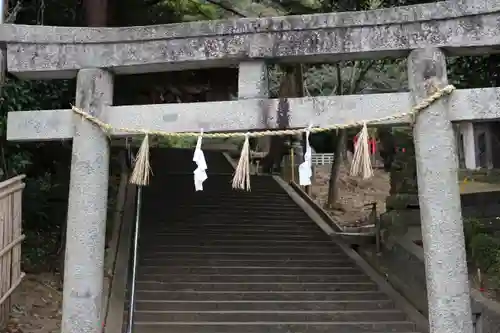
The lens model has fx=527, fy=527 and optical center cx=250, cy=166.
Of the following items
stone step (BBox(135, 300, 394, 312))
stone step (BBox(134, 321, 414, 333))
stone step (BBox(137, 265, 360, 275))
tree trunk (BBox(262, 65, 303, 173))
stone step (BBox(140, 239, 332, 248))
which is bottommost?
stone step (BBox(134, 321, 414, 333))

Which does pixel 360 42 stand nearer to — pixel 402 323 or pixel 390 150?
pixel 402 323

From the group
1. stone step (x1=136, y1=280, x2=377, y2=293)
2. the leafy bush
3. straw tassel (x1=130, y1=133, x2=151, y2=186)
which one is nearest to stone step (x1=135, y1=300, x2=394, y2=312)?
stone step (x1=136, y1=280, x2=377, y2=293)

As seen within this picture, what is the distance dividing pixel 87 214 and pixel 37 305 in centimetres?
324

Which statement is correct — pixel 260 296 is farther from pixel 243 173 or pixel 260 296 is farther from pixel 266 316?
pixel 243 173

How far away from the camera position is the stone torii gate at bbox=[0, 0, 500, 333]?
177 inches

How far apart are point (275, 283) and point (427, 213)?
4.74m

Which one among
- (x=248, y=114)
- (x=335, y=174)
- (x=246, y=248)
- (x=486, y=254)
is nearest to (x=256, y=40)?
(x=248, y=114)

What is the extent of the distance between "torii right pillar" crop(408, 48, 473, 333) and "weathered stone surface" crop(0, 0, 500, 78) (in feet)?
0.86

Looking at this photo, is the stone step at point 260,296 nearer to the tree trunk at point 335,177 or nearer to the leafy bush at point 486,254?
the leafy bush at point 486,254

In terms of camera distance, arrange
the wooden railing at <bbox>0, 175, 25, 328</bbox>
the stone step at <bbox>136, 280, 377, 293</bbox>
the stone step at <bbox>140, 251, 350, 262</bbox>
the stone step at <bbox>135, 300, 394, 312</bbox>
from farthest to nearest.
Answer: the stone step at <bbox>140, 251, 350, 262</bbox>, the stone step at <bbox>136, 280, 377, 293</bbox>, the stone step at <bbox>135, 300, 394, 312</bbox>, the wooden railing at <bbox>0, 175, 25, 328</bbox>

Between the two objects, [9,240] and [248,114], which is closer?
[248,114]

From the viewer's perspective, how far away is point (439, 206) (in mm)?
4488

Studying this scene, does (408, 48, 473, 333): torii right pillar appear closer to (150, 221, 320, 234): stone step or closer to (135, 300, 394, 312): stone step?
(135, 300, 394, 312): stone step

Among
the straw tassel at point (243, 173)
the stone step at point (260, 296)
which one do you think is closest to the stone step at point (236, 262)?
the stone step at point (260, 296)
